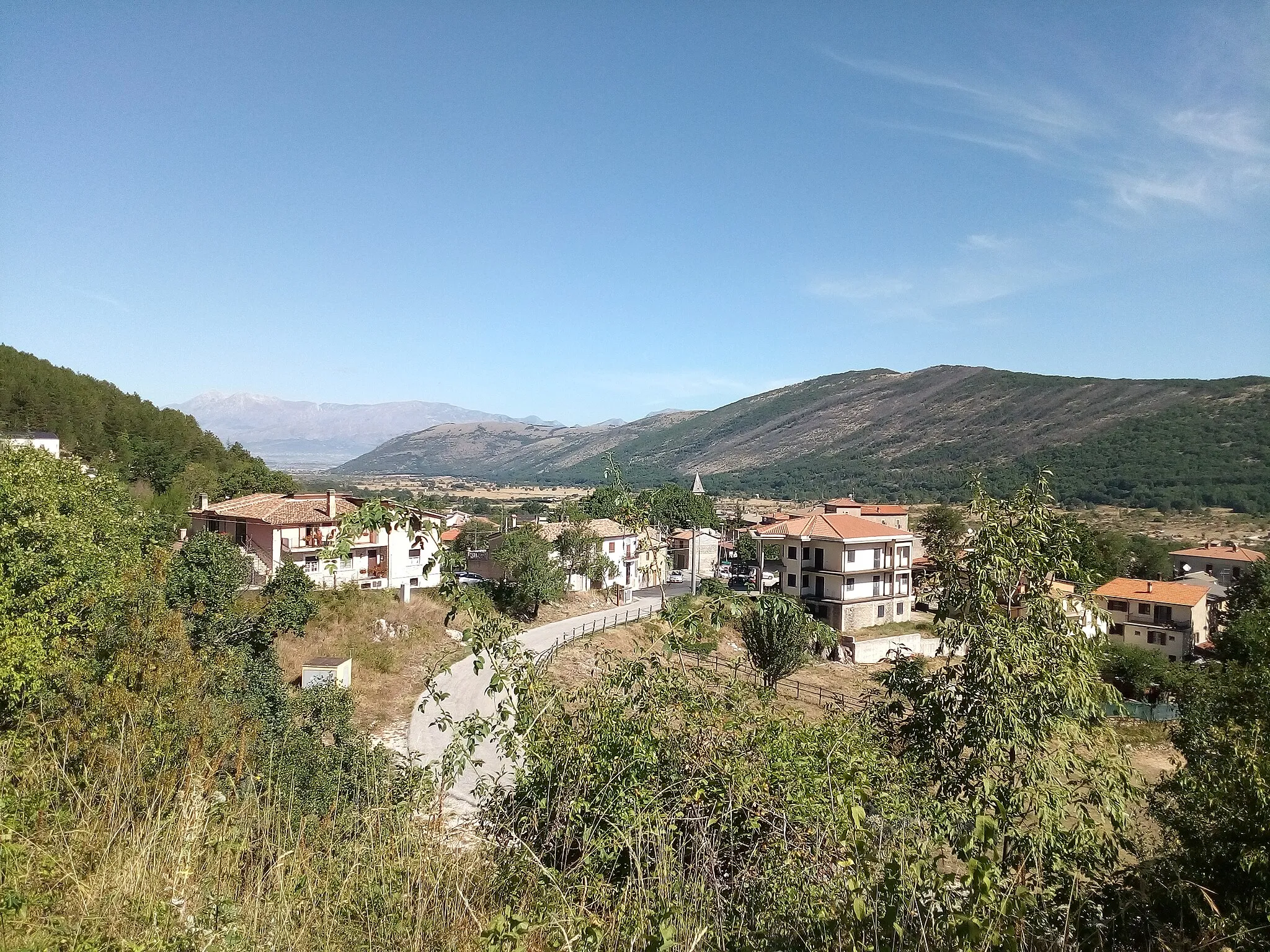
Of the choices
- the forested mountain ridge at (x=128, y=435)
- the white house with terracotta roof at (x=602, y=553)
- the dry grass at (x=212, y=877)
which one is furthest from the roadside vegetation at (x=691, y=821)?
the forested mountain ridge at (x=128, y=435)

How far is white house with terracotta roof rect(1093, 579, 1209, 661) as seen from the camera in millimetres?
39938

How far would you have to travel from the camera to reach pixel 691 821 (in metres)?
4.41

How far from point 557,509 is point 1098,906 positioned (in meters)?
5.03

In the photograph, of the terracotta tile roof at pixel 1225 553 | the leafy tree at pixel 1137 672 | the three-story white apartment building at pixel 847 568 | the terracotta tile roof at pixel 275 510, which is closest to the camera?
the terracotta tile roof at pixel 275 510

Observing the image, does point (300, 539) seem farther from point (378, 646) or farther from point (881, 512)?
point (881, 512)

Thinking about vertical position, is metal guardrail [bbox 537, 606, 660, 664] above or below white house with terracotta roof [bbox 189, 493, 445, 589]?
below

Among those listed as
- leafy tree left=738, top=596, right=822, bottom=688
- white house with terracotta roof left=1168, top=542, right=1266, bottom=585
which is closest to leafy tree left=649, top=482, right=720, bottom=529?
leafy tree left=738, top=596, right=822, bottom=688

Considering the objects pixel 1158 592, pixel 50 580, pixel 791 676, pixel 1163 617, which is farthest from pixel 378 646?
pixel 1158 592

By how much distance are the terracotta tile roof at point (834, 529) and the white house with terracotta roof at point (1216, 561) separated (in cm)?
2571

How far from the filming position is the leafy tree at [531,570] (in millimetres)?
33094

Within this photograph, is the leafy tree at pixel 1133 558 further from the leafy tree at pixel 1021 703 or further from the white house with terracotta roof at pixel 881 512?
the leafy tree at pixel 1021 703

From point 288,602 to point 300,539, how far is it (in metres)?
9.07

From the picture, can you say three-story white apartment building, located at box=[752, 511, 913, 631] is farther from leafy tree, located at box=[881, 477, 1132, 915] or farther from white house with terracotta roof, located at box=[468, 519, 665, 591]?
leafy tree, located at box=[881, 477, 1132, 915]

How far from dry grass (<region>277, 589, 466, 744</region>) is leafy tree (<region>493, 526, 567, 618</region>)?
4.23m
